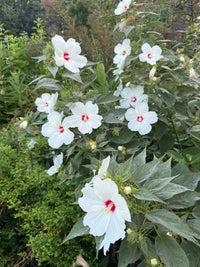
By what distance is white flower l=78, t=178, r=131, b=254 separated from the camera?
576 mm

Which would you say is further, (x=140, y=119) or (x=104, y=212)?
(x=140, y=119)

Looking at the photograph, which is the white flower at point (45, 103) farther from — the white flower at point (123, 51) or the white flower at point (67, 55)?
the white flower at point (123, 51)

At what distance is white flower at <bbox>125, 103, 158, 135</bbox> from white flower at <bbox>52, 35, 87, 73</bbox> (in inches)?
11.8

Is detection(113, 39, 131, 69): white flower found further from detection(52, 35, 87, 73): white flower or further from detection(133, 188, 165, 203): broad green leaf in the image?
detection(133, 188, 165, 203): broad green leaf

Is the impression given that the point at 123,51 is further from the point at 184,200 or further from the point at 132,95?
the point at 184,200

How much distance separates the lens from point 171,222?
0.59 m

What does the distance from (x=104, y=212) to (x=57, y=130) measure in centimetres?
49

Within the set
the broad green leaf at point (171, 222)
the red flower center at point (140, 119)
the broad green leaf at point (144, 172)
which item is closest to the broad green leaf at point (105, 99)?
the red flower center at point (140, 119)

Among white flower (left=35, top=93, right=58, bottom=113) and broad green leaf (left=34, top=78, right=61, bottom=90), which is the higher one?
broad green leaf (left=34, top=78, right=61, bottom=90)

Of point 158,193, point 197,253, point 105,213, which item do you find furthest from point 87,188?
point 197,253

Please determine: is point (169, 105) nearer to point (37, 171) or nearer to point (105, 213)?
point (105, 213)

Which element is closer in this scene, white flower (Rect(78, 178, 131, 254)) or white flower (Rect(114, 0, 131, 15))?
white flower (Rect(78, 178, 131, 254))

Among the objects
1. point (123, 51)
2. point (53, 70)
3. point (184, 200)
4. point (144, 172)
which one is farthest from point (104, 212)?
point (123, 51)

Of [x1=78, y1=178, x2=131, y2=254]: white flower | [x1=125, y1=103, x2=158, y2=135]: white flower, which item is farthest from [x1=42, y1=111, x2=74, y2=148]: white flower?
[x1=78, y1=178, x2=131, y2=254]: white flower
